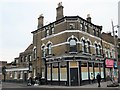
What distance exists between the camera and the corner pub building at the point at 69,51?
88.0 feet

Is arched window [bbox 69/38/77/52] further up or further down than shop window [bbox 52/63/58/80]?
further up

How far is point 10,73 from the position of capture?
43906mm

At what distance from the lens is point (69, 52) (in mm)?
27219

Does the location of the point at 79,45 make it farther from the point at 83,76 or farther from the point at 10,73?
the point at 10,73

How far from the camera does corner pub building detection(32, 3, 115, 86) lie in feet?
88.0

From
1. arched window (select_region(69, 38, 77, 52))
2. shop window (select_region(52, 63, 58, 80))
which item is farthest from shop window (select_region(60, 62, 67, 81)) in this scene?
arched window (select_region(69, 38, 77, 52))

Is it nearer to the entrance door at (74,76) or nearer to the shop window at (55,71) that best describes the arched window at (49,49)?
the shop window at (55,71)

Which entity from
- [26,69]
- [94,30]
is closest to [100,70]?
[94,30]

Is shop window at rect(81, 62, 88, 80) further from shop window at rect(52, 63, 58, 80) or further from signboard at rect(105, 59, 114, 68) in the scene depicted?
signboard at rect(105, 59, 114, 68)

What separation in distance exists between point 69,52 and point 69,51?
0.20 meters

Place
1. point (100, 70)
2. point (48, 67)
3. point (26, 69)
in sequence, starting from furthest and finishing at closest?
1. point (26, 69)
2. point (100, 70)
3. point (48, 67)

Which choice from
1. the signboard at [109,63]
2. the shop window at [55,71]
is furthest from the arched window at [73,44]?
the signboard at [109,63]

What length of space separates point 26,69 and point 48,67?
9.12 meters

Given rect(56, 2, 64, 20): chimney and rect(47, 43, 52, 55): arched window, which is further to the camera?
rect(47, 43, 52, 55): arched window
